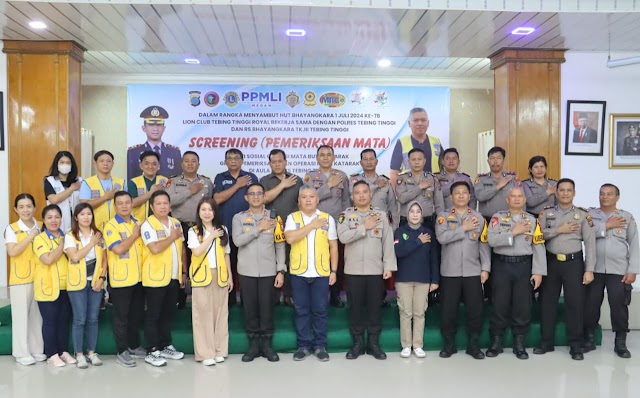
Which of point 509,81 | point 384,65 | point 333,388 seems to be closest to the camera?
point 333,388

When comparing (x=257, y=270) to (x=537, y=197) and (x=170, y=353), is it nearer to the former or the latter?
(x=170, y=353)

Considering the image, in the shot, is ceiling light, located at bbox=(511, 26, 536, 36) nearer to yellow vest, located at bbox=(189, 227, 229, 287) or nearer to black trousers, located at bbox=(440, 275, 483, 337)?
black trousers, located at bbox=(440, 275, 483, 337)

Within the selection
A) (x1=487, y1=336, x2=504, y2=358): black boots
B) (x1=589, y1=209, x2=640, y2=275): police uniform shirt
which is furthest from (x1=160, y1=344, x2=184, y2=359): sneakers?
(x1=589, y1=209, x2=640, y2=275): police uniform shirt

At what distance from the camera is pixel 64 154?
489 centimetres

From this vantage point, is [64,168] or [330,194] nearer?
[64,168]

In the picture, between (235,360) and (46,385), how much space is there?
1.36 m

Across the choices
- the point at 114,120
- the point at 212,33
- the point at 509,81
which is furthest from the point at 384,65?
the point at 114,120

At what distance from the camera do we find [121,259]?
4.41m

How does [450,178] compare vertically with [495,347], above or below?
above

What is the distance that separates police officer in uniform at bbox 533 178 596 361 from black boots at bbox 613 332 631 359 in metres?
0.33

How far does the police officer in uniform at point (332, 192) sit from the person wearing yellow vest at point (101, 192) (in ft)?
5.67

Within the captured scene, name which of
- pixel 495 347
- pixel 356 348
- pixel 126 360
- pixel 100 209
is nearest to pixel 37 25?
pixel 100 209

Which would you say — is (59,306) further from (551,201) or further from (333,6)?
(551,201)

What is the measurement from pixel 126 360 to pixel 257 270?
120 cm
